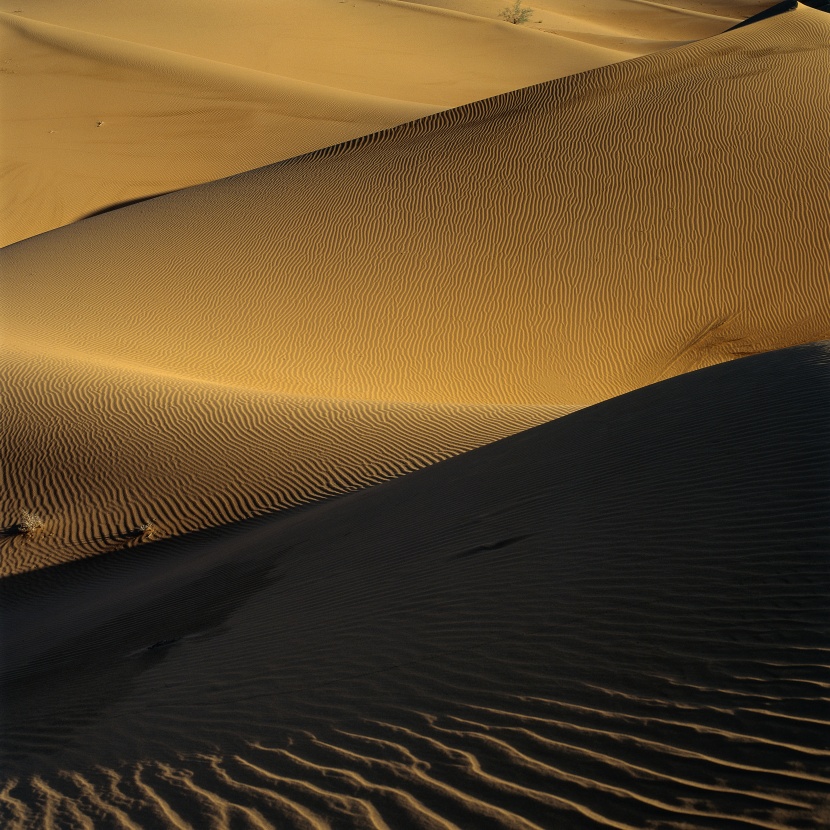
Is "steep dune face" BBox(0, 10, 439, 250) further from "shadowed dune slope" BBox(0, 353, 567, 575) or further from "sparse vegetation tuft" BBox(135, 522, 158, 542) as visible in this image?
"sparse vegetation tuft" BBox(135, 522, 158, 542)

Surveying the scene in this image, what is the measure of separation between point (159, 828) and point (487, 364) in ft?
33.8

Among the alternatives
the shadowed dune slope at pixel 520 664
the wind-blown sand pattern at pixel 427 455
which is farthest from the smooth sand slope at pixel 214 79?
the shadowed dune slope at pixel 520 664

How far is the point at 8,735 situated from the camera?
4.61m

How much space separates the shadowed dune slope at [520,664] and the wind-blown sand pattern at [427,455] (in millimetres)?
17

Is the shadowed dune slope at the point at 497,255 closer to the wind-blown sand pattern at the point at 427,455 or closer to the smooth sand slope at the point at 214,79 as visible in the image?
the wind-blown sand pattern at the point at 427,455

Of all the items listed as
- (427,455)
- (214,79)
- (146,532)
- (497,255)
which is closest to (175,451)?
(146,532)

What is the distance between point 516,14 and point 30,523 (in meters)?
41.7

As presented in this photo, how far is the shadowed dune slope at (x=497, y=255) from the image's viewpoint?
41.2 feet

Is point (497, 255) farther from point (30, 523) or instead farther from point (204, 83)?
point (204, 83)

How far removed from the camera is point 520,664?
11.2 ft

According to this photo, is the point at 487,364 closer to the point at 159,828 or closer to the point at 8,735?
the point at 8,735

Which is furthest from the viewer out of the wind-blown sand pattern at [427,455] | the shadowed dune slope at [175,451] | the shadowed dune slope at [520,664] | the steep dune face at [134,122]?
the steep dune face at [134,122]

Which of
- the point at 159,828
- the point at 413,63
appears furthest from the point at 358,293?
the point at 413,63

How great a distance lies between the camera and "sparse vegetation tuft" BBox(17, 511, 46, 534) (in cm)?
859
